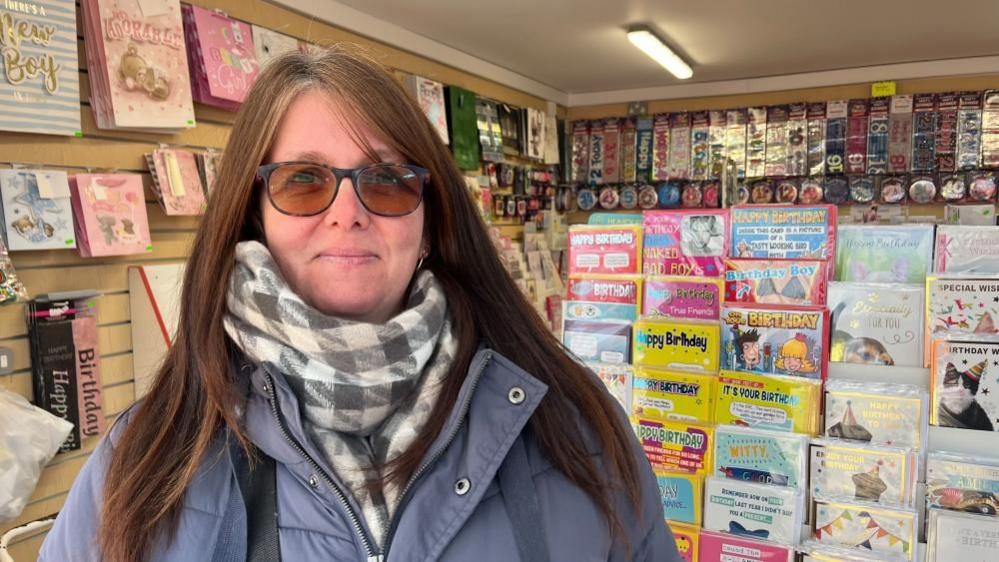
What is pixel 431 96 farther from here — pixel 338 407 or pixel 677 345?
pixel 338 407

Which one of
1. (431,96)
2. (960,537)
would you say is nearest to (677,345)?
(960,537)

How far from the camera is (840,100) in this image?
17.8 ft

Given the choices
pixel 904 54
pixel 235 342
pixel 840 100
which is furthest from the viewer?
pixel 840 100

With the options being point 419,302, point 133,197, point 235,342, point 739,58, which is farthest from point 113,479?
point 739,58

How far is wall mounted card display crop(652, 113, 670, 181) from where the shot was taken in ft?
19.5

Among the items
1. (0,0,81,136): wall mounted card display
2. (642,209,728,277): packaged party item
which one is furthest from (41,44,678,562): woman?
(0,0,81,136): wall mounted card display

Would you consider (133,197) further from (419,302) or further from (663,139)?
(663,139)

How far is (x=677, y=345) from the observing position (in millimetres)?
2359

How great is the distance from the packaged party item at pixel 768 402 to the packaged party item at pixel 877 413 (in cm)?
5

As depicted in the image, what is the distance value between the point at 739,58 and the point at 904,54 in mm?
1196

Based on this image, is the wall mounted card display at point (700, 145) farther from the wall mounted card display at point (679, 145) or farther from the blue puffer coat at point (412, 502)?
the blue puffer coat at point (412, 502)

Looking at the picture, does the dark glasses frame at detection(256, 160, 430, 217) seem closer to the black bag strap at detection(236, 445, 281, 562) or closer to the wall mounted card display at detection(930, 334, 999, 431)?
the black bag strap at detection(236, 445, 281, 562)

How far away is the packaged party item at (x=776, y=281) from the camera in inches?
86.0

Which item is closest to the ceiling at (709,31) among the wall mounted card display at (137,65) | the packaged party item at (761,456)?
the wall mounted card display at (137,65)
